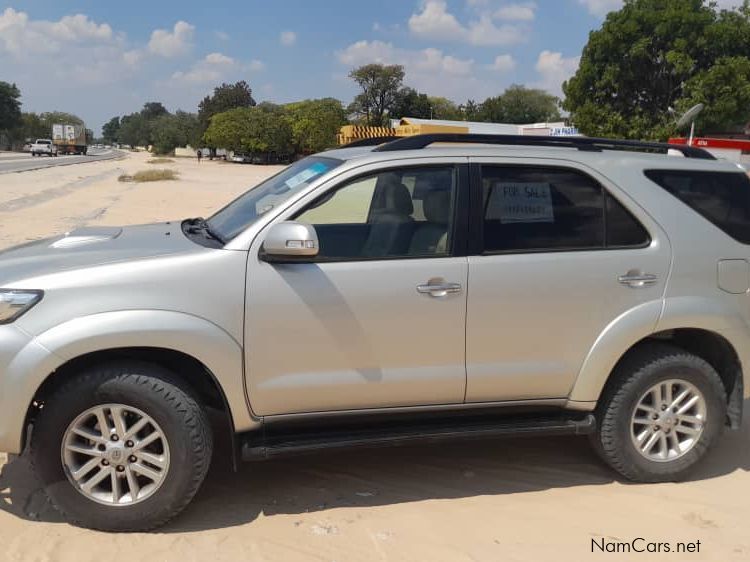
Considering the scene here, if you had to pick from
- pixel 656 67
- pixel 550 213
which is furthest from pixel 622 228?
pixel 656 67

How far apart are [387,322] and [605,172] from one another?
5.13ft

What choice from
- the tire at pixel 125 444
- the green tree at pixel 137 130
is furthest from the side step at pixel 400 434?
the green tree at pixel 137 130

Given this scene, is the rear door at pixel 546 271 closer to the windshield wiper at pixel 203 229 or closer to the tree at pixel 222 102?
the windshield wiper at pixel 203 229

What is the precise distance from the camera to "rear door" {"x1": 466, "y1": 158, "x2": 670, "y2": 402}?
3656mm

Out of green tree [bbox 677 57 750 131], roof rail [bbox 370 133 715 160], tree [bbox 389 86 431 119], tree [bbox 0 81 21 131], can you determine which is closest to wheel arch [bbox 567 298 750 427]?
roof rail [bbox 370 133 715 160]

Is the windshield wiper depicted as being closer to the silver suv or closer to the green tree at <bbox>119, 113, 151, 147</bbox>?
the silver suv

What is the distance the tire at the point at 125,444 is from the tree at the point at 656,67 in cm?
3710

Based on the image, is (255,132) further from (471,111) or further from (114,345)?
(114,345)

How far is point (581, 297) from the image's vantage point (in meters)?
3.74

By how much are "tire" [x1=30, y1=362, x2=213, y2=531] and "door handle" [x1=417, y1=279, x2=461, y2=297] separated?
1.26m

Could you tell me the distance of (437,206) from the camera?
3.76 m

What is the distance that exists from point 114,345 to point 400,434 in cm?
148

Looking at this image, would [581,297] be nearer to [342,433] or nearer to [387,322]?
[387,322]

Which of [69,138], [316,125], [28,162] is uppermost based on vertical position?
[316,125]
